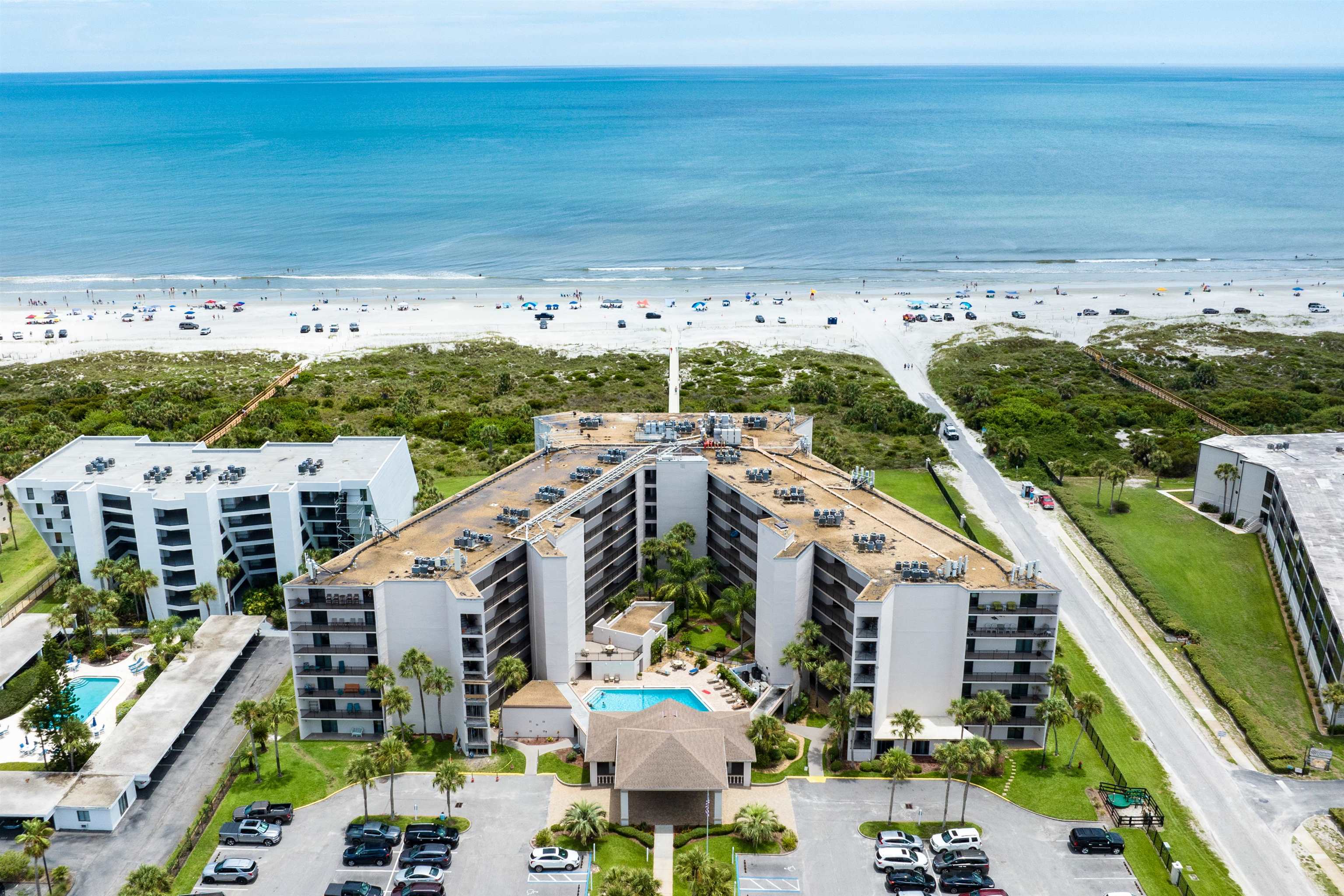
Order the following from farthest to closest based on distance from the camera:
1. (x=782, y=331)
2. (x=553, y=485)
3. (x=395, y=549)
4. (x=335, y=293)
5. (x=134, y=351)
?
(x=335, y=293)
(x=782, y=331)
(x=134, y=351)
(x=553, y=485)
(x=395, y=549)

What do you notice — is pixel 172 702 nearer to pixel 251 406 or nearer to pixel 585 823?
pixel 585 823

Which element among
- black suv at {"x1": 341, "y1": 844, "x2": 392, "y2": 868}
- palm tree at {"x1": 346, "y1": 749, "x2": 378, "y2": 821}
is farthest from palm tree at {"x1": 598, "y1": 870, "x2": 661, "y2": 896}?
palm tree at {"x1": 346, "y1": 749, "x2": 378, "y2": 821}

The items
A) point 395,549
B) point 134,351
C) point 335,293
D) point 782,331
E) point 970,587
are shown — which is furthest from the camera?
point 335,293

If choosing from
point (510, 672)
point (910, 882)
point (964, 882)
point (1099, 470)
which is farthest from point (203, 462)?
point (1099, 470)

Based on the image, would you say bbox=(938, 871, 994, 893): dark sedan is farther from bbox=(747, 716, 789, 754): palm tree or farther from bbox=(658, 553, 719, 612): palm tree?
bbox=(658, 553, 719, 612): palm tree

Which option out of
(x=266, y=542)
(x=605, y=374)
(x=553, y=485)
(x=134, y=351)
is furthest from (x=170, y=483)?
(x=134, y=351)

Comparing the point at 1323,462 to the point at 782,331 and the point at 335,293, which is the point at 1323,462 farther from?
the point at 335,293
